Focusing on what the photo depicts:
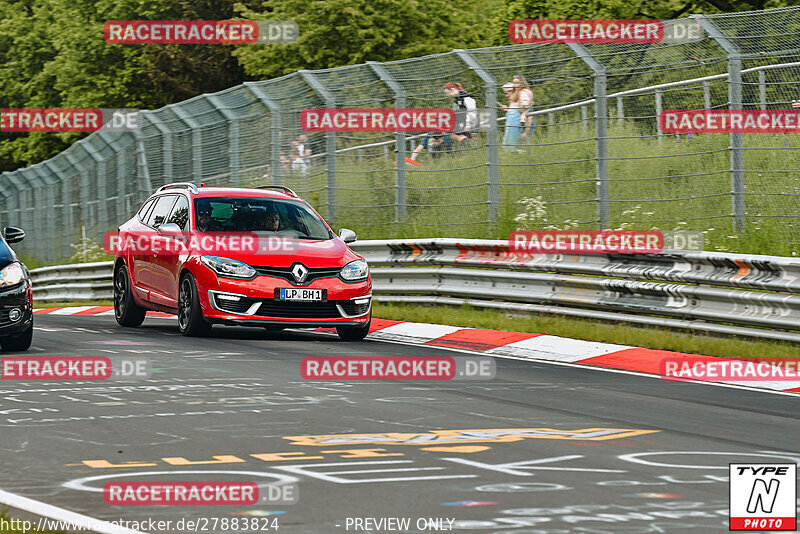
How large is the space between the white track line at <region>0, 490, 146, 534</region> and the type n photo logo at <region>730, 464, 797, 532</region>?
8.55 ft

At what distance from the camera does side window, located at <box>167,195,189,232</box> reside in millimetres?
15125

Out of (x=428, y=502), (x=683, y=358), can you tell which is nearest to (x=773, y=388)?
(x=683, y=358)

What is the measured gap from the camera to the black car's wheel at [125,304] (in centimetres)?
1662

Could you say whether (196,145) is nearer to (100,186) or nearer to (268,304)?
(100,186)

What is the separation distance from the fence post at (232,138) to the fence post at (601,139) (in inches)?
323

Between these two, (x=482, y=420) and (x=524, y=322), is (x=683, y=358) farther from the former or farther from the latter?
(x=482, y=420)

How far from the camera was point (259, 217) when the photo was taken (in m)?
15.2

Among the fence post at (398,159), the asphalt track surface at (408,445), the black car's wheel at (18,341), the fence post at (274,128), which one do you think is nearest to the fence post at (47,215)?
the fence post at (274,128)

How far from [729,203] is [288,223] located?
489cm

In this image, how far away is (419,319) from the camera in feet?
54.5

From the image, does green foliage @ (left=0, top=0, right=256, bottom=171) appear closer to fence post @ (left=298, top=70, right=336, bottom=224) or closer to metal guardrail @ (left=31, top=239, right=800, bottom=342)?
fence post @ (left=298, top=70, right=336, bottom=224)

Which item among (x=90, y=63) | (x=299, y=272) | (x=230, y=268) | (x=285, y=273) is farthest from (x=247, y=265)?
(x=90, y=63)

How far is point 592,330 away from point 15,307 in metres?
5.87

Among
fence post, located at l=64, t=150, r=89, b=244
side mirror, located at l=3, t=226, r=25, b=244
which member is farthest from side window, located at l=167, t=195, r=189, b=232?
fence post, located at l=64, t=150, r=89, b=244
